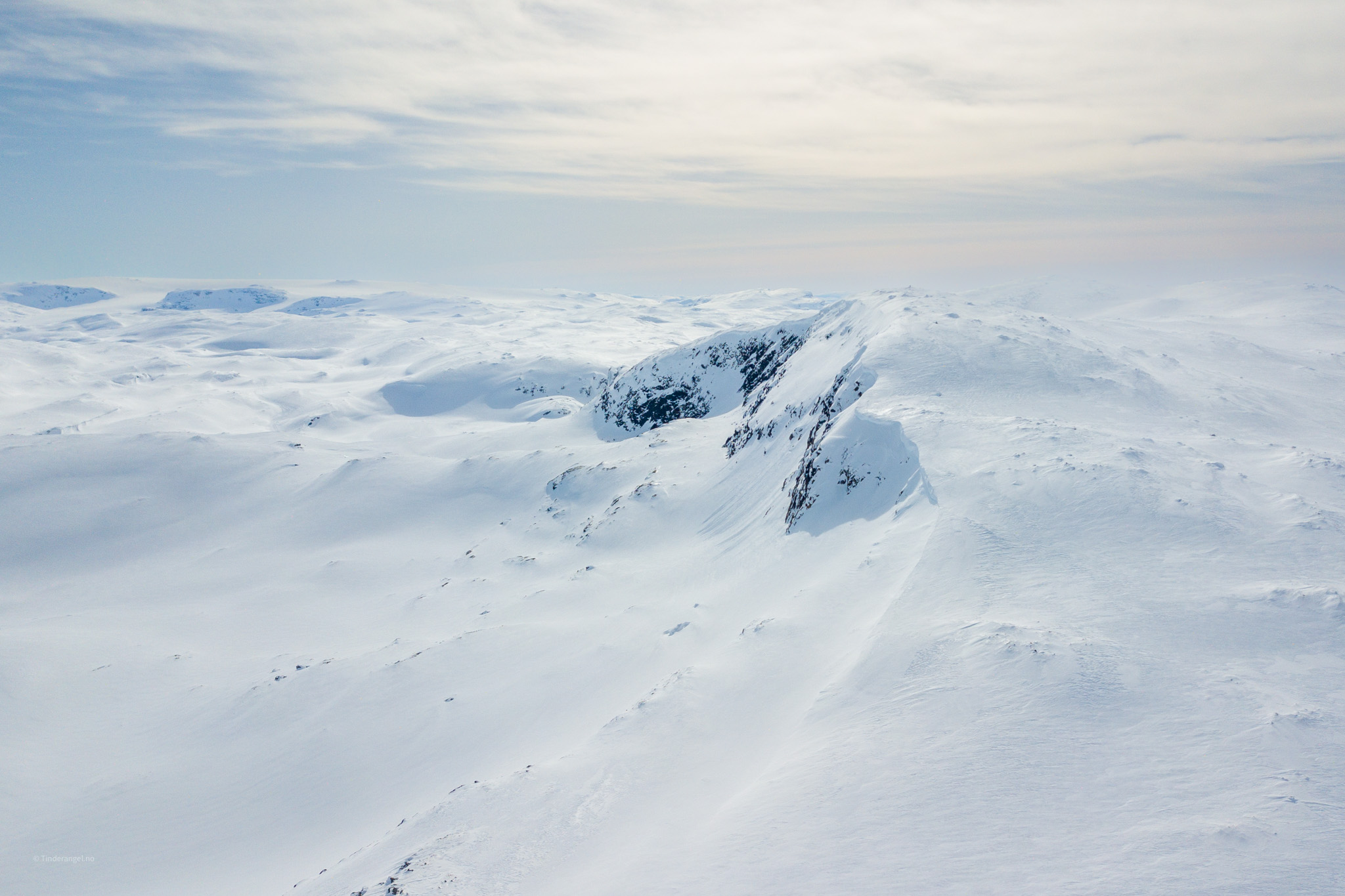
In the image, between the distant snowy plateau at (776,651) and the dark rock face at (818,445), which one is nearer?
the distant snowy plateau at (776,651)

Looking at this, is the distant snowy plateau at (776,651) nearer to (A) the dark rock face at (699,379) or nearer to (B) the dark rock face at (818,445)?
(B) the dark rock face at (818,445)

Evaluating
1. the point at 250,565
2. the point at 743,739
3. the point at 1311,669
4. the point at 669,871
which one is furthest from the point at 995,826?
the point at 250,565

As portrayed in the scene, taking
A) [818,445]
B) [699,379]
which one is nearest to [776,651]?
[818,445]

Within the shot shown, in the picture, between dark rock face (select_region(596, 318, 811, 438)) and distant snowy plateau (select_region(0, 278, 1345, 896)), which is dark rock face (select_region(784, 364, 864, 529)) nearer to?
distant snowy plateau (select_region(0, 278, 1345, 896))

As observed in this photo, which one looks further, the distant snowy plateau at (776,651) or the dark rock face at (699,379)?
the dark rock face at (699,379)

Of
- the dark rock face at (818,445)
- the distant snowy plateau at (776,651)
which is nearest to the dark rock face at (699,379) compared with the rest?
the distant snowy plateau at (776,651)

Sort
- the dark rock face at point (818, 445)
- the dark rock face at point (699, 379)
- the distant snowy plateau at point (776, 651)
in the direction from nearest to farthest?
the distant snowy plateau at point (776, 651) → the dark rock face at point (818, 445) → the dark rock face at point (699, 379)

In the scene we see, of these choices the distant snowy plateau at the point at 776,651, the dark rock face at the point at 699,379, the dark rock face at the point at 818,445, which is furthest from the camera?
the dark rock face at the point at 699,379

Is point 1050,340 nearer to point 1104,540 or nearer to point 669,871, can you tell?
point 1104,540
